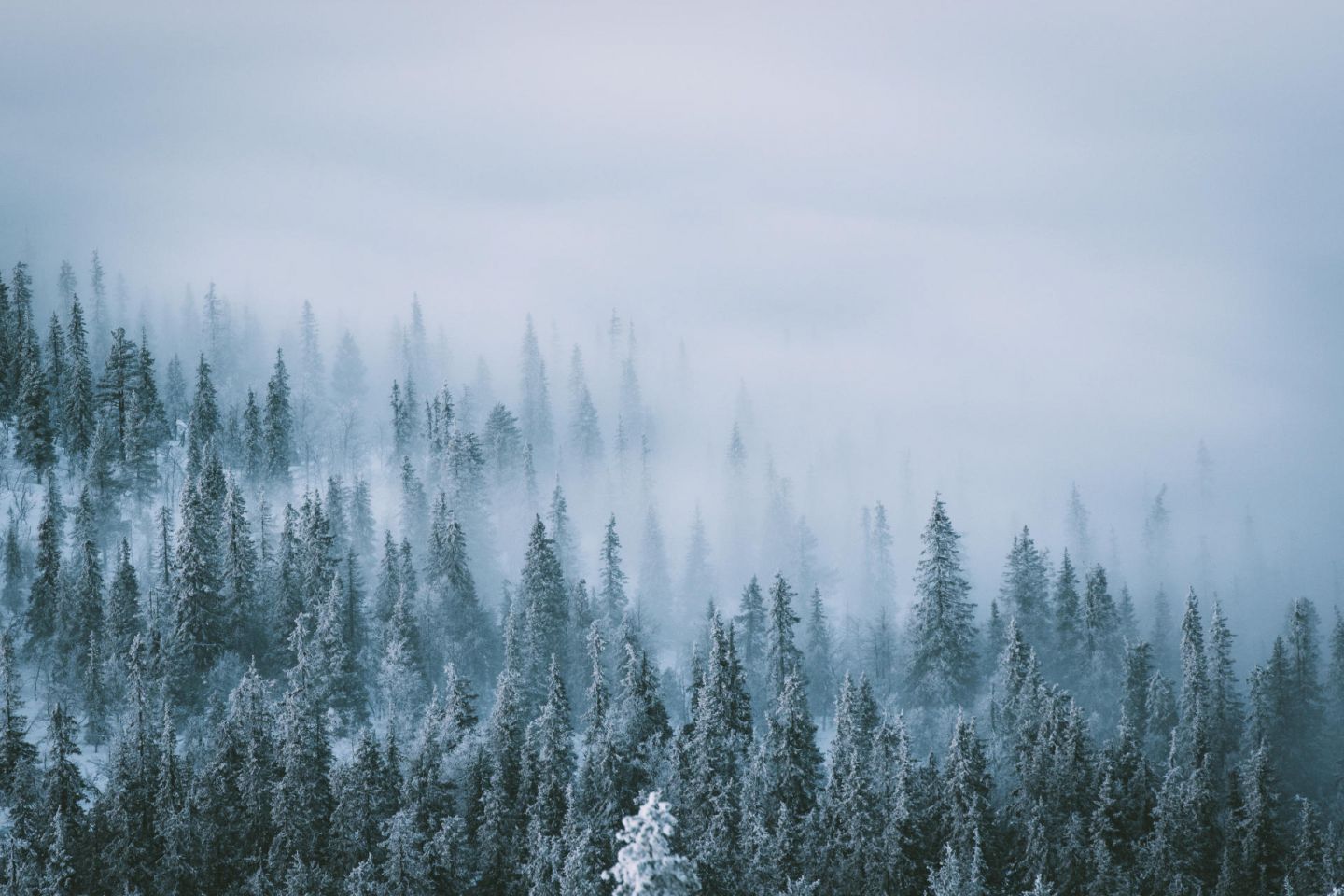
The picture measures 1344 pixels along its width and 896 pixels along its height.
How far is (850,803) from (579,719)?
42855 millimetres

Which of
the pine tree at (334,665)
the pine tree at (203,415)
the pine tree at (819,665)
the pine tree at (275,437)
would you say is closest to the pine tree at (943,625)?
the pine tree at (819,665)

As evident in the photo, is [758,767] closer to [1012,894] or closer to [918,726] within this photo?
[1012,894]

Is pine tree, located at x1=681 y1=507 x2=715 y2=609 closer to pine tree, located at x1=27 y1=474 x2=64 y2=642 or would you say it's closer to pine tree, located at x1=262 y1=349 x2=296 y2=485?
pine tree, located at x1=262 y1=349 x2=296 y2=485

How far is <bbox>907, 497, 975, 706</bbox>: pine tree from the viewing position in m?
102

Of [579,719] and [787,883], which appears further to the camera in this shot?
[579,719]

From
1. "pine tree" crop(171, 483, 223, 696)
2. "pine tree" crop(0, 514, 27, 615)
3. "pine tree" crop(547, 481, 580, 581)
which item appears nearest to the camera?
"pine tree" crop(171, 483, 223, 696)

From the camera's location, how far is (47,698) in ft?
316

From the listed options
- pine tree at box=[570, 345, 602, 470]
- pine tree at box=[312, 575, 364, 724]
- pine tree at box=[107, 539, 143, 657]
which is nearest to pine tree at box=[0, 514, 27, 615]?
pine tree at box=[107, 539, 143, 657]

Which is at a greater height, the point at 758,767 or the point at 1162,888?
the point at 758,767

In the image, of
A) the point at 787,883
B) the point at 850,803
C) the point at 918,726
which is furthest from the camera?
the point at 918,726

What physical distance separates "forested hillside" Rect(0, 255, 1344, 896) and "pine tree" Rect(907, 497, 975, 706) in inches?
9.7

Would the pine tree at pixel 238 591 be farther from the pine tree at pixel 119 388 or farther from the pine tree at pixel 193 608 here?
the pine tree at pixel 119 388

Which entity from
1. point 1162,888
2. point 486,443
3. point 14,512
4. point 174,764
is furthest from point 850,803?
point 486,443

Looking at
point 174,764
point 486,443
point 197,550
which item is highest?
point 486,443
